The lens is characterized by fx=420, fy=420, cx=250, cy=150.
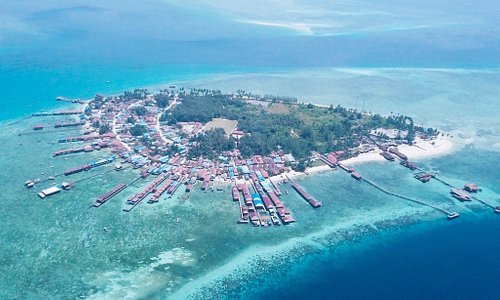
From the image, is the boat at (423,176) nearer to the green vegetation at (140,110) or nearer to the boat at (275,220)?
the boat at (275,220)

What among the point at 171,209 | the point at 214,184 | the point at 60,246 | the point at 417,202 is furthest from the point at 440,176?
the point at 60,246

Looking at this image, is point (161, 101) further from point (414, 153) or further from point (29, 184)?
point (414, 153)

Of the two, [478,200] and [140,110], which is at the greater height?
[140,110]

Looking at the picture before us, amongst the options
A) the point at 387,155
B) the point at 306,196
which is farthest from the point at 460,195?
the point at 306,196

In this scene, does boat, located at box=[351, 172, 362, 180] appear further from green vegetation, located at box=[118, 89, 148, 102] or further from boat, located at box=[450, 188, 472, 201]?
green vegetation, located at box=[118, 89, 148, 102]

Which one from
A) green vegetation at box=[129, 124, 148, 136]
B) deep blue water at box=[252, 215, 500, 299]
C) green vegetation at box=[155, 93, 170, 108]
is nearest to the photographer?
deep blue water at box=[252, 215, 500, 299]

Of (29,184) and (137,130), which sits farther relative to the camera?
(137,130)

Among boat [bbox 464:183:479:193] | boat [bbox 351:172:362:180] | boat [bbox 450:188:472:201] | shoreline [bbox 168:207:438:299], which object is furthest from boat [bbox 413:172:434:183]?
boat [bbox 351:172:362:180]

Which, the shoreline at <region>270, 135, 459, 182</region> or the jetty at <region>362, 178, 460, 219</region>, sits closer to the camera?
the jetty at <region>362, 178, 460, 219</region>

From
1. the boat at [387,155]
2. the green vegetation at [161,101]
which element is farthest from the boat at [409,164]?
the green vegetation at [161,101]
